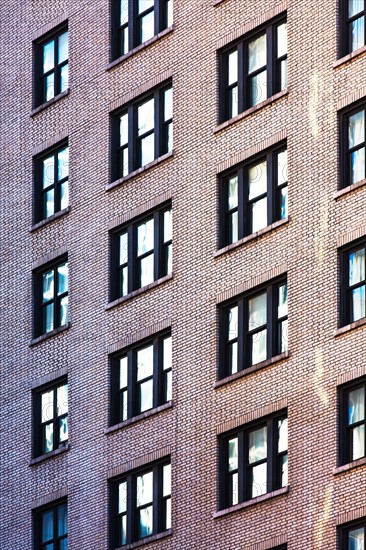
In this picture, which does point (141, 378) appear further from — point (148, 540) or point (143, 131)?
point (143, 131)

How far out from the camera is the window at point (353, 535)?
56.7m

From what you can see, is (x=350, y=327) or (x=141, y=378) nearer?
(x=350, y=327)

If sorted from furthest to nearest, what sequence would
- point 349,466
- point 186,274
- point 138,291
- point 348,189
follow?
point 138,291 → point 186,274 → point 348,189 → point 349,466

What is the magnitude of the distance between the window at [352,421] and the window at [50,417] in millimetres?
11751

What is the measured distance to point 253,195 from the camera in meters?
62.5

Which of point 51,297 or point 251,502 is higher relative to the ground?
point 51,297

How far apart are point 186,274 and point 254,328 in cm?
319

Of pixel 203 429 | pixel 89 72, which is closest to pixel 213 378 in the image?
pixel 203 429

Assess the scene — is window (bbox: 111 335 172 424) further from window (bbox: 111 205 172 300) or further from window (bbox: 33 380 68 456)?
window (bbox: 33 380 68 456)

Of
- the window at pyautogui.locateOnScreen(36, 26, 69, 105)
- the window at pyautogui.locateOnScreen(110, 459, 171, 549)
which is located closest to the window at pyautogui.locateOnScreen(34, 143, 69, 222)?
the window at pyautogui.locateOnScreen(36, 26, 69, 105)

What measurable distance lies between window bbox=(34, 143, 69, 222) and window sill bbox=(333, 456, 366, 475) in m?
15.4

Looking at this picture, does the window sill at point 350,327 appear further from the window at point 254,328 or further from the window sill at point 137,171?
the window sill at point 137,171

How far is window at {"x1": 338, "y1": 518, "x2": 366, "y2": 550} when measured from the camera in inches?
2232

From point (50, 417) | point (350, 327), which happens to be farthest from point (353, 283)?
point (50, 417)
